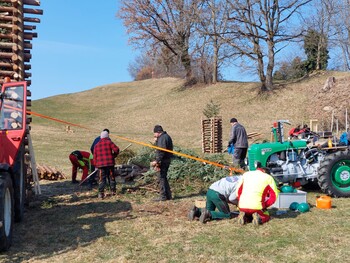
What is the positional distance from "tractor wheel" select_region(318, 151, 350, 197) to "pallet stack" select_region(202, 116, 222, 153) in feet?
50.6

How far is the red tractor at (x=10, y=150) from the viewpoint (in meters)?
5.66

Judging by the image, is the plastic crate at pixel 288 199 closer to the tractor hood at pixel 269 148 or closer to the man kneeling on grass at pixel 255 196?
the man kneeling on grass at pixel 255 196

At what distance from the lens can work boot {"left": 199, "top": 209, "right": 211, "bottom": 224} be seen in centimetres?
727

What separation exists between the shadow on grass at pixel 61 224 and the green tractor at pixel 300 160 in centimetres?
327

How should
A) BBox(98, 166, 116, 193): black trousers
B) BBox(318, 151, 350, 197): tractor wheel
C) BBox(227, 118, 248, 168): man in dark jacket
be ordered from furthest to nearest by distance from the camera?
BBox(227, 118, 248, 168): man in dark jacket < BBox(98, 166, 116, 193): black trousers < BBox(318, 151, 350, 197): tractor wheel

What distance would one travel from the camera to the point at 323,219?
7.36 meters

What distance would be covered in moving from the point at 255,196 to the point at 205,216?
2.94ft

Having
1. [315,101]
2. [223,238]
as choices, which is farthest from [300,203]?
[315,101]

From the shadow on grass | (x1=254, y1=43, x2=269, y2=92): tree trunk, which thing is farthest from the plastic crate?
(x1=254, y1=43, x2=269, y2=92): tree trunk

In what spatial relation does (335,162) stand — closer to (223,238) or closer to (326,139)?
(326,139)

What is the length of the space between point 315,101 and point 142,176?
26.1m

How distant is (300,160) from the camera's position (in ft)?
32.5

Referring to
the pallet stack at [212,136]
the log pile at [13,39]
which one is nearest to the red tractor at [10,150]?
the log pile at [13,39]

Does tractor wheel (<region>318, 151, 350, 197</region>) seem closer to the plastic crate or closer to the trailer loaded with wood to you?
the plastic crate
